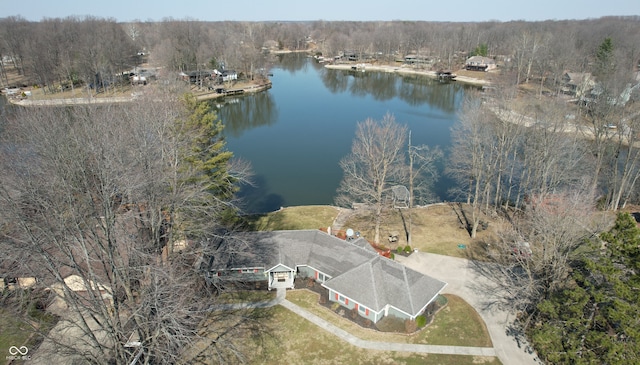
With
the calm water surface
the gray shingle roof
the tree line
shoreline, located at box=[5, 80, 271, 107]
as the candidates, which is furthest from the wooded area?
the tree line

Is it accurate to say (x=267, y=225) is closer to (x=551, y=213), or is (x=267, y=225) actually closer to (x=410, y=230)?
(x=410, y=230)

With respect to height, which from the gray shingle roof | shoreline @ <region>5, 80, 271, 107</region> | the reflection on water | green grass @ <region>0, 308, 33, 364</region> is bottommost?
green grass @ <region>0, 308, 33, 364</region>

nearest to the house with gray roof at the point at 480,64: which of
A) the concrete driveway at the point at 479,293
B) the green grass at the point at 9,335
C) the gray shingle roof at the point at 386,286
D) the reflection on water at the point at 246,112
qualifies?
the reflection on water at the point at 246,112

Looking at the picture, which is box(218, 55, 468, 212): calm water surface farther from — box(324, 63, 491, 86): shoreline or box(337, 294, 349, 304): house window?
box(337, 294, 349, 304): house window

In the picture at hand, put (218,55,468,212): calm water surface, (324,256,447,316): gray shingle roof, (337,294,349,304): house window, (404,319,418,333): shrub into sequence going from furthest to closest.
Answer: (218,55,468,212): calm water surface
(337,294,349,304): house window
(324,256,447,316): gray shingle roof
(404,319,418,333): shrub

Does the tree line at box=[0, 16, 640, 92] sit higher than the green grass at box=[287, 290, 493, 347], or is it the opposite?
the tree line at box=[0, 16, 640, 92]

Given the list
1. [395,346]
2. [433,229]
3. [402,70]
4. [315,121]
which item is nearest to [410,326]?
[395,346]
